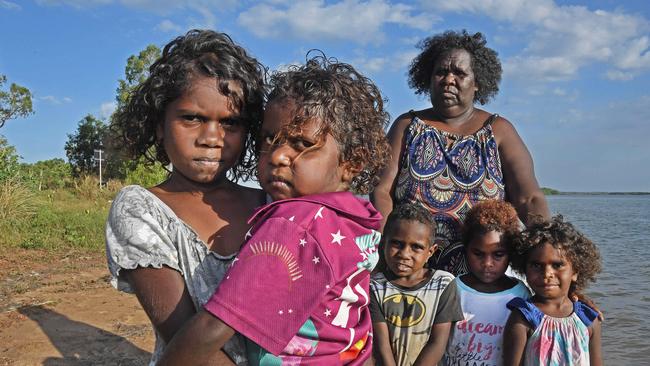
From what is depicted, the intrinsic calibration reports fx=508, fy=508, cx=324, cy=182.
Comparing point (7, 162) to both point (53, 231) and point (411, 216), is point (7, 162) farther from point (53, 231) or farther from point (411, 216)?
point (411, 216)

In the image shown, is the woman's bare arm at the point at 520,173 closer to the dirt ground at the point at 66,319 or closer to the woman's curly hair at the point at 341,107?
the woman's curly hair at the point at 341,107

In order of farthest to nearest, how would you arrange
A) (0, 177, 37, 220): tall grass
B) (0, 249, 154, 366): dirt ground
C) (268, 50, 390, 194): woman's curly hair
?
(0, 177, 37, 220): tall grass
(0, 249, 154, 366): dirt ground
(268, 50, 390, 194): woman's curly hair

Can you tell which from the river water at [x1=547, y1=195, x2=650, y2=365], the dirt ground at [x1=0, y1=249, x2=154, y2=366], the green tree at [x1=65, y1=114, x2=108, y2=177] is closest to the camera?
the dirt ground at [x1=0, y1=249, x2=154, y2=366]

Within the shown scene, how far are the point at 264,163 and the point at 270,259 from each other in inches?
14.6

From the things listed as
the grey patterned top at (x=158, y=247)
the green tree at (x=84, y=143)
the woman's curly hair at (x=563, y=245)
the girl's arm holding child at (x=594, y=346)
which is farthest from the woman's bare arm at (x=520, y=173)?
the green tree at (x=84, y=143)

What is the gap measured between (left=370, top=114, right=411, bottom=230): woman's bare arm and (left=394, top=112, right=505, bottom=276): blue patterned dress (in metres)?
0.05

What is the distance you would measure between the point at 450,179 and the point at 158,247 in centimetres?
188

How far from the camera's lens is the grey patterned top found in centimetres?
127

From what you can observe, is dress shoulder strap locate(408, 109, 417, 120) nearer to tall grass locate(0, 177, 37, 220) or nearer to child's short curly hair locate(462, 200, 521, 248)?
child's short curly hair locate(462, 200, 521, 248)

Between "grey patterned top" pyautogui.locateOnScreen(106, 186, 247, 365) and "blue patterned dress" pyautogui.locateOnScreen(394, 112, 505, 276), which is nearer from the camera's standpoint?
"grey patterned top" pyautogui.locateOnScreen(106, 186, 247, 365)

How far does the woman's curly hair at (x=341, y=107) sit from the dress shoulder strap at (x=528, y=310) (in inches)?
52.5

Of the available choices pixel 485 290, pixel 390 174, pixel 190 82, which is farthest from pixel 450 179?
pixel 190 82

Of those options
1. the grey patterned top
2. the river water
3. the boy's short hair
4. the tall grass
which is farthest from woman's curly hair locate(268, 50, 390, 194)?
the tall grass

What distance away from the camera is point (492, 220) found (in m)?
2.57
